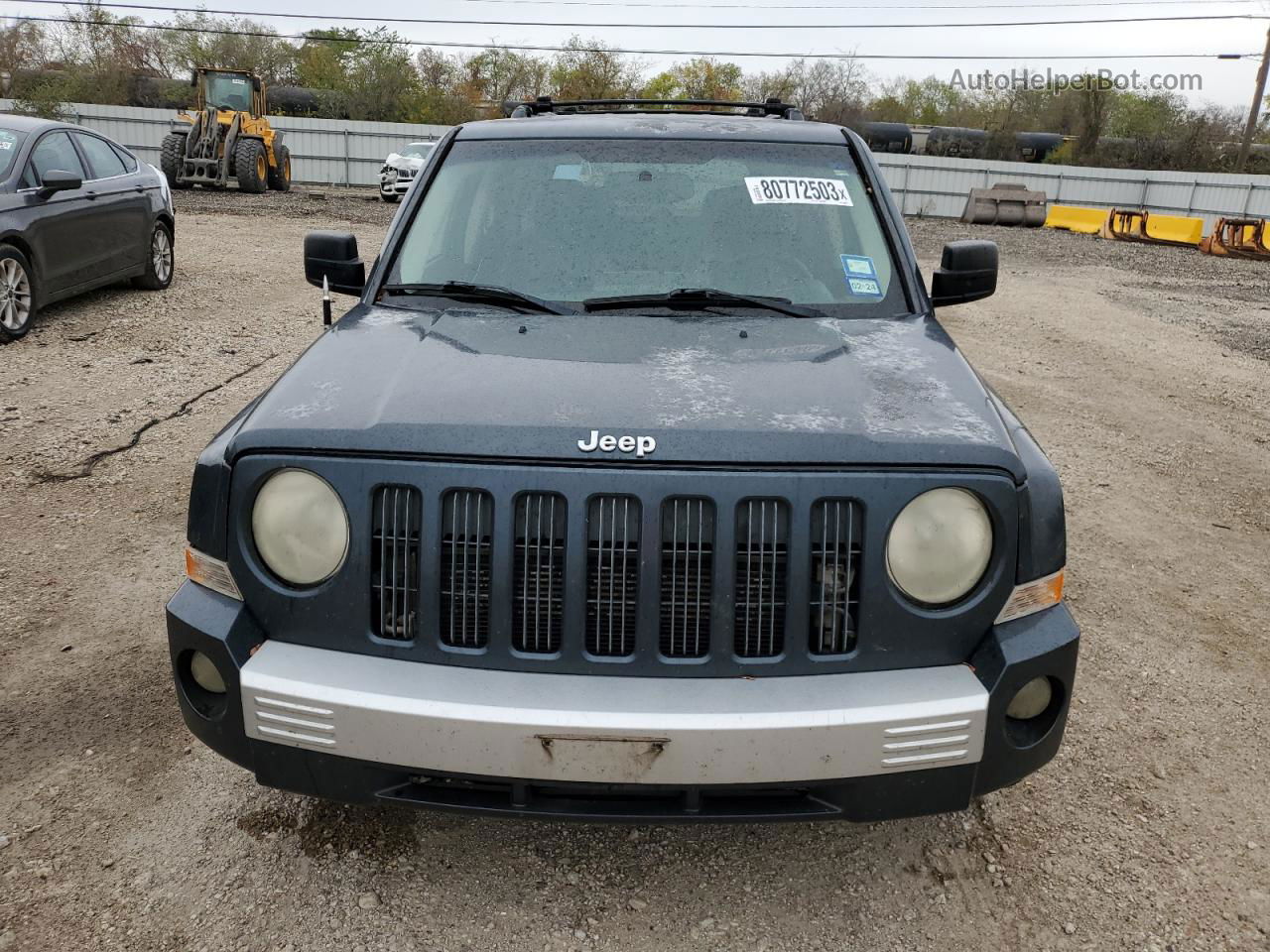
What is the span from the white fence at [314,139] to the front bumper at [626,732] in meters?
30.7

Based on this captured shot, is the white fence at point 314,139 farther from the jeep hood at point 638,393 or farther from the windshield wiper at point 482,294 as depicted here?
the jeep hood at point 638,393

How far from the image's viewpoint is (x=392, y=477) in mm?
2148

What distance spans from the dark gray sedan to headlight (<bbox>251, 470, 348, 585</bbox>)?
6.94 meters

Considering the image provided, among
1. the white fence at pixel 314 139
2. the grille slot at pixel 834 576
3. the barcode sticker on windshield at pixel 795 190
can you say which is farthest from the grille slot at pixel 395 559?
the white fence at pixel 314 139

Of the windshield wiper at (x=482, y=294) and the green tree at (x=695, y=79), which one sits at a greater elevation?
the green tree at (x=695, y=79)

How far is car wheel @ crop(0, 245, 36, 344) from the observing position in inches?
309

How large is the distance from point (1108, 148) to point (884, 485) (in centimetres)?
4741

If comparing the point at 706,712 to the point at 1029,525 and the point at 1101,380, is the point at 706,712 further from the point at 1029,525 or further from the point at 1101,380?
the point at 1101,380

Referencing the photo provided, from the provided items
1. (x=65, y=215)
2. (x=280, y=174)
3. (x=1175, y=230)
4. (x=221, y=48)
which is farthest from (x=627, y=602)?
(x=221, y=48)

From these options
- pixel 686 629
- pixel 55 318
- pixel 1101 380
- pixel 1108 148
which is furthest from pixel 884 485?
pixel 1108 148

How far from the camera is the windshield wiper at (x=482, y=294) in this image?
9.97 ft

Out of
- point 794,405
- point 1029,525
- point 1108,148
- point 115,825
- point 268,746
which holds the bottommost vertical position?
point 115,825

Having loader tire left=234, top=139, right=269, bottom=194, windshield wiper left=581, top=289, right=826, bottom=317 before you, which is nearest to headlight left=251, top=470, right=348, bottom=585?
windshield wiper left=581, top=289, right=826, bottom=317

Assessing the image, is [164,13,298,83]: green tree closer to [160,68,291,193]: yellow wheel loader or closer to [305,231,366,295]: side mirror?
[160,68,291,193]: yellow wheel loader
